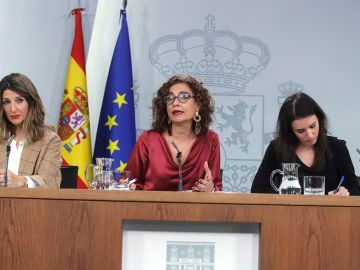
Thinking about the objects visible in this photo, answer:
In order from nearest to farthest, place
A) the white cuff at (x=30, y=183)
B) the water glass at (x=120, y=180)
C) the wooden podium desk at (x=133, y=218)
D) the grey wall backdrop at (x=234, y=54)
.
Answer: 1. the wooden podium desk at (x=133, y=218)
2. the water glass at (x=120, y=180)
3. the white cuff at (x=30, y=183)
4. the grey wall backdrop at (x=234, y=54)

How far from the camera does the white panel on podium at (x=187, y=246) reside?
1657 millimetres

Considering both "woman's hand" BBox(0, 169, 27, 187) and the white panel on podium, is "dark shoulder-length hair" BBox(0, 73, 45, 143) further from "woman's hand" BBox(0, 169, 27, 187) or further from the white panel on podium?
the white panel on podium

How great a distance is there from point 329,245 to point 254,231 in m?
0.21

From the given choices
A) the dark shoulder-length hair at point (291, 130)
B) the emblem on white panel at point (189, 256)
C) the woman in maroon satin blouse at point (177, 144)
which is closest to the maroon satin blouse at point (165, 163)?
the woman in maroon satin blouse at point (177, 144)

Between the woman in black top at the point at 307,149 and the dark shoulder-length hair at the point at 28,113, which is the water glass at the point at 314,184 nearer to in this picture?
the woman in black top at the point at 307,149

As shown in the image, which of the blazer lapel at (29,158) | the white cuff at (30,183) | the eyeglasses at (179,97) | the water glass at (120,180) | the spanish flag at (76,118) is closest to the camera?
the water glass at (120,180)

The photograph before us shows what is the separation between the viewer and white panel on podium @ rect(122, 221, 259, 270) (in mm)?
1657

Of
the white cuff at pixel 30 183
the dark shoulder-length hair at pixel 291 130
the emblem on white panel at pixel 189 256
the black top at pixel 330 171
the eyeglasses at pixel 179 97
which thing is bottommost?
the emblem on white panel at pixel 189 256

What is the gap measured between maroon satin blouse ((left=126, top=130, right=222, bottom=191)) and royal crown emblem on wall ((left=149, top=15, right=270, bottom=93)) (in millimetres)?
1205

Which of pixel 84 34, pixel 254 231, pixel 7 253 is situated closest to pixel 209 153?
pixel 254 231

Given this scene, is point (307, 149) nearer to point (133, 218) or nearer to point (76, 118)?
point (133, 218)

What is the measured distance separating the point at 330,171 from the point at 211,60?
5.07ft

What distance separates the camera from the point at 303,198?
5.52 feet

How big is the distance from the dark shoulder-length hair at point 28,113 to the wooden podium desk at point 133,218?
107 centimetres
